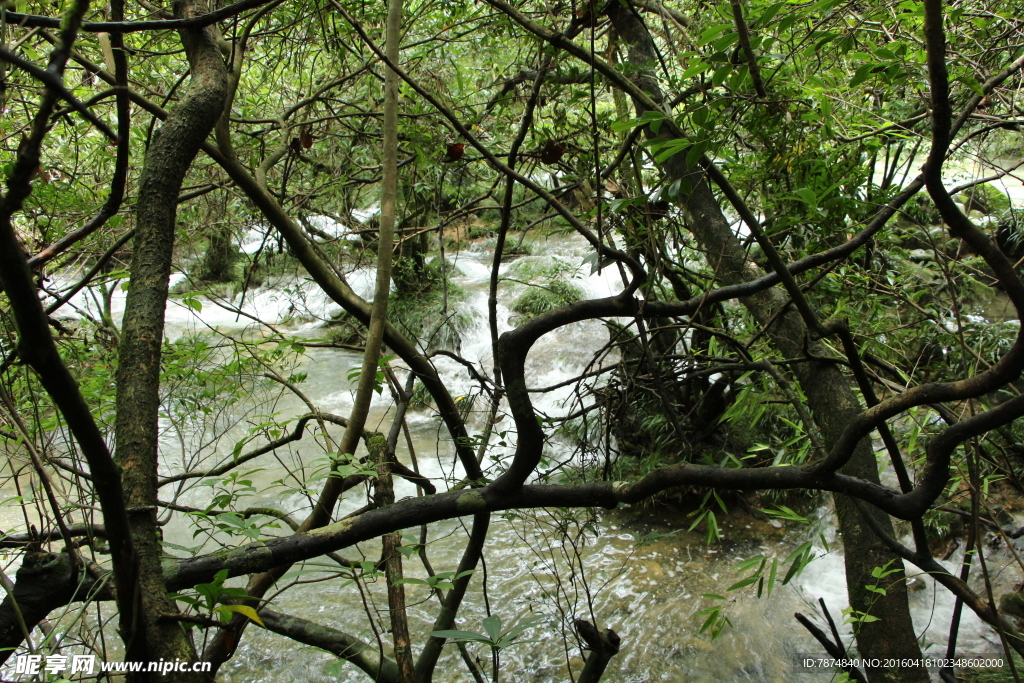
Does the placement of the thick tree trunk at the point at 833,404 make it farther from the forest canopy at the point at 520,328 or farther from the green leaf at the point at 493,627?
the green leaf at the point at 493,627

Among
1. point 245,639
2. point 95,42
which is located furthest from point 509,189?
point 245,639

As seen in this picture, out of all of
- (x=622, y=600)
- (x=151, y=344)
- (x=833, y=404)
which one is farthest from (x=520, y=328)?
(x=622, y=600)

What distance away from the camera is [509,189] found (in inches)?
73.7

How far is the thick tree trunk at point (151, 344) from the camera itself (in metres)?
0.91

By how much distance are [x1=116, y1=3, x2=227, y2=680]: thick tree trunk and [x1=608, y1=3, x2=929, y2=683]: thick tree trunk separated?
48.5 inches

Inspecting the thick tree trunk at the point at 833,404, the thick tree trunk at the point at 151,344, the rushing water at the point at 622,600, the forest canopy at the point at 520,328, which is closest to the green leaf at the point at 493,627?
the forest canopy at the point at 520,328

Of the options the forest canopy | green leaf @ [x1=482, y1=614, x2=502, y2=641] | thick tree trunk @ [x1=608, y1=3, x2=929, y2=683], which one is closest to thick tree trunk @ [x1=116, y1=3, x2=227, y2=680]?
the forest canopy

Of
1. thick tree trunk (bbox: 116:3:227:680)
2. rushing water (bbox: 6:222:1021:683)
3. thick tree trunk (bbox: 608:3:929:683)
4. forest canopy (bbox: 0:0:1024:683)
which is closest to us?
thick tree trunk (bbox: 116:3:227:680)

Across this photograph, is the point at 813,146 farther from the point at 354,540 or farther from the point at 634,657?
the point at 634,657

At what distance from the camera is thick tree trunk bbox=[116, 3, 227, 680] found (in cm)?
91

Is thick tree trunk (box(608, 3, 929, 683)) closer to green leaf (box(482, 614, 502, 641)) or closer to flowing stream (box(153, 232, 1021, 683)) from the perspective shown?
flowing stream (box(153, 232, 1021, 683))

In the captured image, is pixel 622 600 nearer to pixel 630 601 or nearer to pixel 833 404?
pixel 630 601

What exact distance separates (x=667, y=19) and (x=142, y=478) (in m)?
2.58

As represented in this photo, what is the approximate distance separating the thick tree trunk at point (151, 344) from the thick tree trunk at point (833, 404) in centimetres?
123
